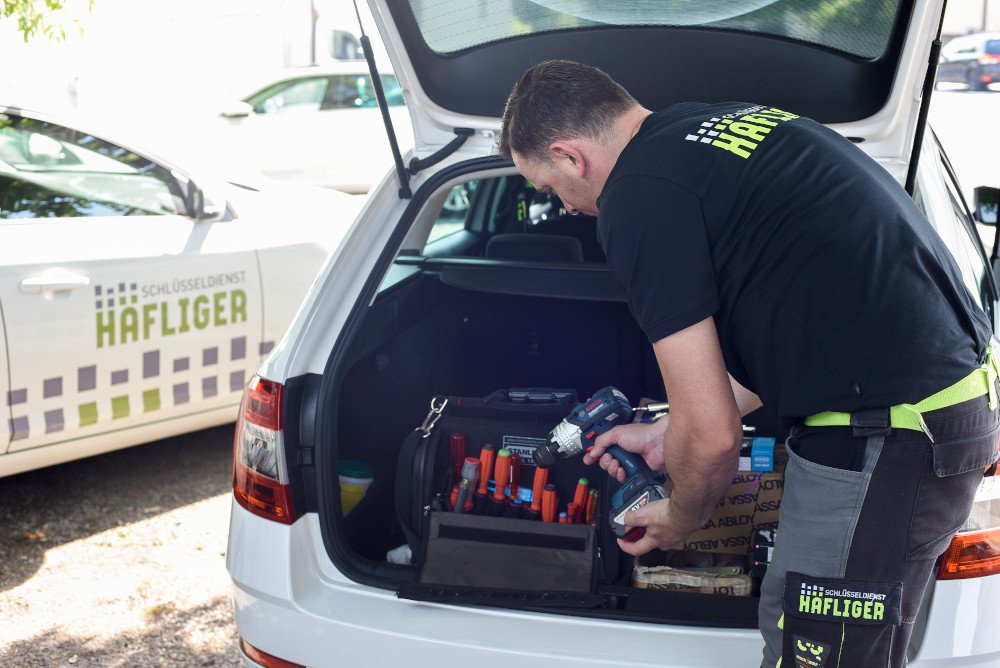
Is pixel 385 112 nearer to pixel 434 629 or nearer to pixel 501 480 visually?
pixel 501 480

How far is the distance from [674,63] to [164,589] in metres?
2.29

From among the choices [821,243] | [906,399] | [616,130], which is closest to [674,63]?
[616,130]

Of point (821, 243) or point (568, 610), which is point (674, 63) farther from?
point (568, 610)

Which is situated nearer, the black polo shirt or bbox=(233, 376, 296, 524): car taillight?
the black polo shirt

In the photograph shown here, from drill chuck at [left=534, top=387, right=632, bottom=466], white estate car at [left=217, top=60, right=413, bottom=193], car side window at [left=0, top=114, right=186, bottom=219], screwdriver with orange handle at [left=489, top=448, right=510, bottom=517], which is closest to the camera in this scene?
drill chuck at [left=534, top=387, right=632, bottom=466]

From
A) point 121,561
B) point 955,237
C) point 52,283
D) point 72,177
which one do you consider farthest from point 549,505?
point 72,177

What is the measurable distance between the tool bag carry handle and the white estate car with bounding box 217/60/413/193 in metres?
8.26

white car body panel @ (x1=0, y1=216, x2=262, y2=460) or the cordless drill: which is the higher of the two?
the cordless drill

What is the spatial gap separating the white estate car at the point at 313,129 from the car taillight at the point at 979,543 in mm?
9217

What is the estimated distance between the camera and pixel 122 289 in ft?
11.8

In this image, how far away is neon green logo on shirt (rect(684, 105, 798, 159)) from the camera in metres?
1.71

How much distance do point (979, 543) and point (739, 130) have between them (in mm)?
855

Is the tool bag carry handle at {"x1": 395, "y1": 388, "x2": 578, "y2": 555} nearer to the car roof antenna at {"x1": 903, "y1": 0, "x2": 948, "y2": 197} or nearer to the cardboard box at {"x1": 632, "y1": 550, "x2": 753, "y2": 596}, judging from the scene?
the cardboard box at {"x1": 632, "y1": 550, "x2": 753, "y2": 596}

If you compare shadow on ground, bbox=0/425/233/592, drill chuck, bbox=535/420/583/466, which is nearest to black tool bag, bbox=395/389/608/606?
drill chuck, bbox=535/420/583/466
